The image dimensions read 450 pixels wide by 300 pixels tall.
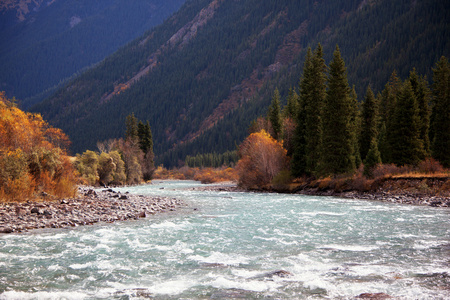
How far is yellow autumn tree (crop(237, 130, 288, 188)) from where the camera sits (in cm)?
5206

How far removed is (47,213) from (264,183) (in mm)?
39428

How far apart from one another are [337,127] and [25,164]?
117 ft

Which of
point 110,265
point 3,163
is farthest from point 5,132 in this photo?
point 110,265

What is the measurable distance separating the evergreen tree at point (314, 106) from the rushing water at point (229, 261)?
1136 inches

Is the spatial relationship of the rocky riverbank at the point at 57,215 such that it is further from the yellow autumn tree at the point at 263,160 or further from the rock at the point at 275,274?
the yellow autumn tree at the point at 263,160

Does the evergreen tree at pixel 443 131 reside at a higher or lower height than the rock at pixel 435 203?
higher

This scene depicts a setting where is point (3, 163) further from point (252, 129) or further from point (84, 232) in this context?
point (252, 129)

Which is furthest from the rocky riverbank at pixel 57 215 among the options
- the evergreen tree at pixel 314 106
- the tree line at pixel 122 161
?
the tree line at pixel 122 161

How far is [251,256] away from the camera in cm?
1121

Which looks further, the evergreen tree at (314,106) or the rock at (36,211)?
the evergreen tree at (314,106)

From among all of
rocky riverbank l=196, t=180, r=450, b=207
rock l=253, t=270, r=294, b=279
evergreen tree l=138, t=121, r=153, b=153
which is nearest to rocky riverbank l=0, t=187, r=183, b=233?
rock l=253, t=270, r=294, b=279

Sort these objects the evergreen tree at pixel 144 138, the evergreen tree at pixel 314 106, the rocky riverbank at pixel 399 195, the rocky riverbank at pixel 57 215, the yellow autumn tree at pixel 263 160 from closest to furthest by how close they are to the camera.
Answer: the rocky riverbank at pixel 57 215 → the rocky riverbank at pixel 399 195 → the evergreen tree at pixel 314 106 → the yellow autumn tree at pixel 263 160 → the evergreen tree at pixel 144 138

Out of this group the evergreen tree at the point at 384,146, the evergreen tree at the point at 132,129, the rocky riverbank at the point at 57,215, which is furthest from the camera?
the evergreen tree at the point at 132,129

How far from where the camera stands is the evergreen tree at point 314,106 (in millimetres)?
46688
